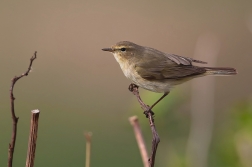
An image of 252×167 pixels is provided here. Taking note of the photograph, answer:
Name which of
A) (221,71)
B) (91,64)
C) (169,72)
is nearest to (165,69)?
(169,72)

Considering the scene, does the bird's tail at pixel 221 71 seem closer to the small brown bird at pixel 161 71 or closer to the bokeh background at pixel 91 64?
the small brown bird at pixel 161 71

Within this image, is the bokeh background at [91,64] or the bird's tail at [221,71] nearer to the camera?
the bird's tail at [221,71]

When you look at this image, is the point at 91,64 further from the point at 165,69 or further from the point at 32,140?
the point at 32,140

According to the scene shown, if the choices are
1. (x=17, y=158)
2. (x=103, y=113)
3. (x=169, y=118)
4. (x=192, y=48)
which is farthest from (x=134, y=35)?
(x=169, y=118)

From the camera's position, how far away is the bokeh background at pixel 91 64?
6.76 meters

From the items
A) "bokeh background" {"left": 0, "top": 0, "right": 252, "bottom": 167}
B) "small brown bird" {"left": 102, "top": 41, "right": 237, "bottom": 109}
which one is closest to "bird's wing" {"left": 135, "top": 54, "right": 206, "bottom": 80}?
"small brown bird" {"left": 102, "top": 41, "right": 237, "bottom": 109}

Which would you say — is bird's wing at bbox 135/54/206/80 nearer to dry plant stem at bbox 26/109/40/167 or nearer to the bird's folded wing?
the bird's folded wing

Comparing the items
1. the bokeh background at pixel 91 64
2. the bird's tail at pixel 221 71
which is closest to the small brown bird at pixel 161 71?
the bird's tail at pixel 221 71

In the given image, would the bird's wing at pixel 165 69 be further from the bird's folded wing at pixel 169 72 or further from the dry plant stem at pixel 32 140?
the dry plant stem at pixel 32 140

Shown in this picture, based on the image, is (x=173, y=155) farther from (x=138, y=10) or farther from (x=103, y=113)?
(x=138, y=10)

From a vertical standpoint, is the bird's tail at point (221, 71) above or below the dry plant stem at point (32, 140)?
above

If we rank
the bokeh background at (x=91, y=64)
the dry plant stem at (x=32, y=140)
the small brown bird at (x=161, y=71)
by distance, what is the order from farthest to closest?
the bokeh background at (x=91, y=64)
the small brown bird at (x=161, y=71)
the dry plant stem at (x=32, y=140)

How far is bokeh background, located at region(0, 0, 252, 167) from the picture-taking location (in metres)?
6.76

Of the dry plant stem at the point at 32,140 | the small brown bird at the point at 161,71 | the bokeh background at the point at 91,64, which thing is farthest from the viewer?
the bokeh background at the point at 91,64
